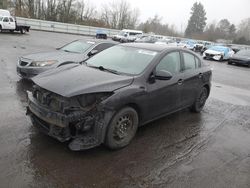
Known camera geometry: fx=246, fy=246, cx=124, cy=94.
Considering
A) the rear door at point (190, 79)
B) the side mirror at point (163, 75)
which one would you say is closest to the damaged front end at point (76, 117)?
the side mirror at point (163, 75)

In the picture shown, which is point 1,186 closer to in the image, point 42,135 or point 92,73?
point 42,135

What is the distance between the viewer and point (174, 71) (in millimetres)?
5066

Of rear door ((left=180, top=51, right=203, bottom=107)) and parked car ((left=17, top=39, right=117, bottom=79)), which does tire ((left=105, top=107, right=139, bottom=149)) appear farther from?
parked car ((left=17, top=39, right=117, bottom=79))

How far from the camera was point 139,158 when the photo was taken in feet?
12.9

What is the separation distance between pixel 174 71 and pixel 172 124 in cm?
120

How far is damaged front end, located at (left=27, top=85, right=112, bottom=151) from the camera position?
11.8 feet

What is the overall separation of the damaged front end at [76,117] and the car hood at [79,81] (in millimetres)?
79

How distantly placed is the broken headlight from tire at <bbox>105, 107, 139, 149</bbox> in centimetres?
35

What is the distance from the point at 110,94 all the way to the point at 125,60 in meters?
1.28

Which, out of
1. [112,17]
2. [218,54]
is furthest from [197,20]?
[218,54]

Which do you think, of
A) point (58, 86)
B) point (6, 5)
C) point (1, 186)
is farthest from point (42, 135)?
point (6, 5)

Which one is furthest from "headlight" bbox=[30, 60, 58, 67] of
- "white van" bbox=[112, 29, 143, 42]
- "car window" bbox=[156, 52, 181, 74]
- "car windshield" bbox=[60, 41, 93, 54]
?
"white van" bbox=[112, 29, 143, 42]

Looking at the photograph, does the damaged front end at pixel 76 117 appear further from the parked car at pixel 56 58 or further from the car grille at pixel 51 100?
the parked car at pixel 56 58

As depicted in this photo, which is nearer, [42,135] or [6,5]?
[42,135]
